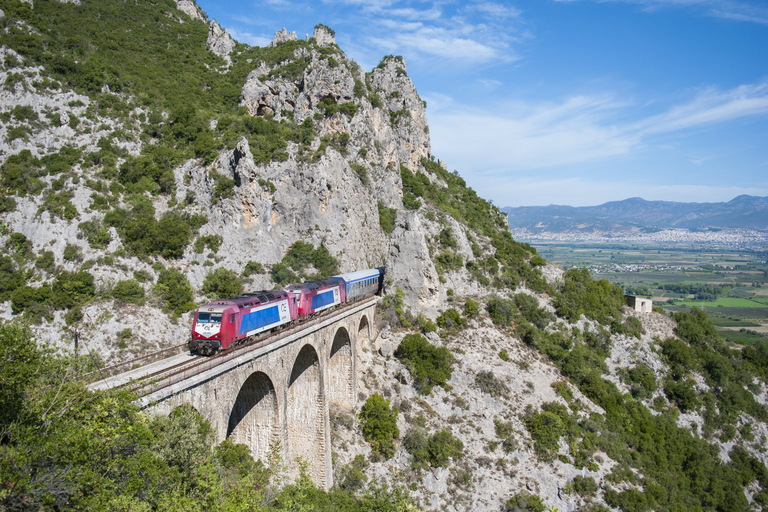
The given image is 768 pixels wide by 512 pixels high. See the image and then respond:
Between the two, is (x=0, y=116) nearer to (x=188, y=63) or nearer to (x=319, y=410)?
(x=188, y=63)

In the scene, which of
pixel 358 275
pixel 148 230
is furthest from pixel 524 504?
pixel 148 230

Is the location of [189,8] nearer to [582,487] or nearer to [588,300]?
[588,300]

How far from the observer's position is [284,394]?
21969 mm

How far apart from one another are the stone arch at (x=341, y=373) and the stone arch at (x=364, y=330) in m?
3.46

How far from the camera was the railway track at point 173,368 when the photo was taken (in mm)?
13641

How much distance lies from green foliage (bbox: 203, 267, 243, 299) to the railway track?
53.2 feet

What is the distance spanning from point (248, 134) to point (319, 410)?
130ft

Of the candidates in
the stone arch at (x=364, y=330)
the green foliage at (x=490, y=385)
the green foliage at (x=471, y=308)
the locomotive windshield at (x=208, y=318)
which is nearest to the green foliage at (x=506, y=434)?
the green foliage at (x=490, y=385)

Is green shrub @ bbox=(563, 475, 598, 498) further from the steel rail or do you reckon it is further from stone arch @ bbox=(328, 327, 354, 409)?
the steel rail

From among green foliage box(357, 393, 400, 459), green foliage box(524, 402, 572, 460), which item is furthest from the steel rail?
green foliage box(524, 402, 572, 460)

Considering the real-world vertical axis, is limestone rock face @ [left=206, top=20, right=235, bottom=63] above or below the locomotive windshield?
above

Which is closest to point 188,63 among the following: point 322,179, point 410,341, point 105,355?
point 322,179

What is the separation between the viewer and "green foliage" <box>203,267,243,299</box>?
127 ft

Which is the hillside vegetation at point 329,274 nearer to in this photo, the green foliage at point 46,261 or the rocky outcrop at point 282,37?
the green foliage at point 46,261
